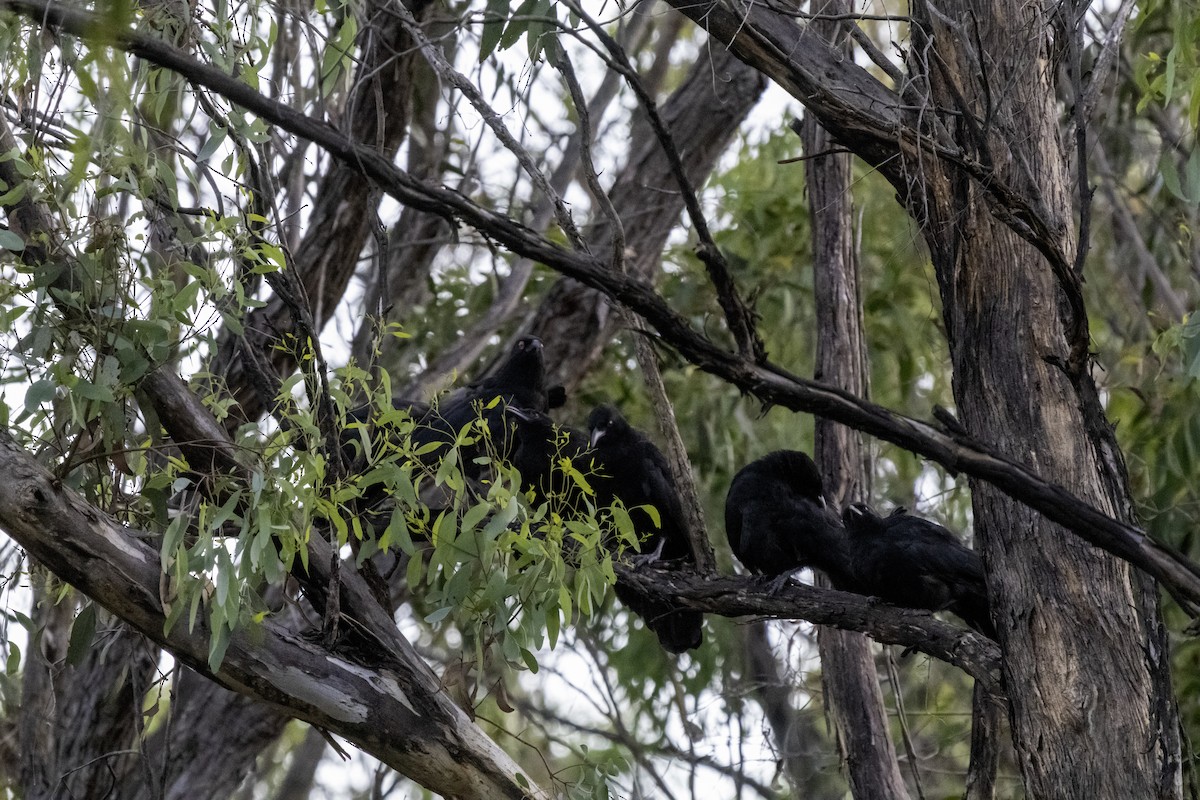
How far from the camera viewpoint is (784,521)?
520cm

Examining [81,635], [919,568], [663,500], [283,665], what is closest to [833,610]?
[919,568]

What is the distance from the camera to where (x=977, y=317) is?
342cm

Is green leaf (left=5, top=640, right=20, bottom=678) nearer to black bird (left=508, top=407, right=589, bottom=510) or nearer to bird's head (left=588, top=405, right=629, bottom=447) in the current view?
black bird (left=508, top=407, right=589, bottom=510)

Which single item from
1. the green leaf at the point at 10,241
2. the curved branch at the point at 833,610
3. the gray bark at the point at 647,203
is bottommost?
the green leaf at the point at 10,241

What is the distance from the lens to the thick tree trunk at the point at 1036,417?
3.07 m

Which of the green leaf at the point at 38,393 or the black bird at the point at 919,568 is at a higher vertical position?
the black bird at the point at 919,568

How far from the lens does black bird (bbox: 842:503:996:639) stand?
4.50m

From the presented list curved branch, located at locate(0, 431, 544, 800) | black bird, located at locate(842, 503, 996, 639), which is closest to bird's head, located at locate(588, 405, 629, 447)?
black bird, located at locate(842, 503, 996, 639)

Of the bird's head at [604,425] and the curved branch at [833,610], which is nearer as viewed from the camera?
the curved branch at [833,610]

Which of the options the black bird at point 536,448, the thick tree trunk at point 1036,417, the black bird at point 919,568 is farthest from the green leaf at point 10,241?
Answer: the black bird at point 919,568

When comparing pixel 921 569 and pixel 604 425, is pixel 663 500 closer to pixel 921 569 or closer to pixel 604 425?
pixel 604 425

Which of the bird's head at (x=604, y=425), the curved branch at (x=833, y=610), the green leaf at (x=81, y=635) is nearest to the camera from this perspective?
the curved branch at (x=833, y=610)

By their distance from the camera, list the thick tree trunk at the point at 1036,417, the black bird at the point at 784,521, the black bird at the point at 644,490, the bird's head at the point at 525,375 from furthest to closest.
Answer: the bird's head at the point at 525,375
the black bird at the point at 644,490
the black bird at the point at 784,521
the thick tree trunk at the point at 1036,417

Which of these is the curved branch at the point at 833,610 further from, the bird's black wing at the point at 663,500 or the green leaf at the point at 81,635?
the green leaf at the point at 81,635
